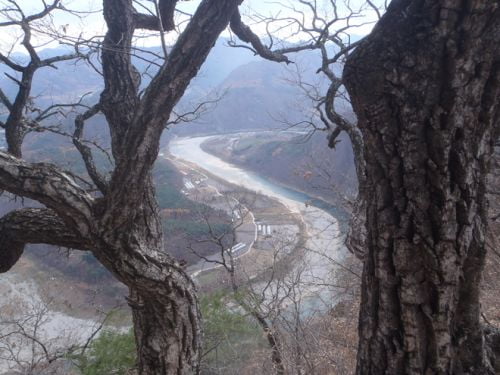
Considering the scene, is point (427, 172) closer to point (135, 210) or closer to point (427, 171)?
point (427, 171)

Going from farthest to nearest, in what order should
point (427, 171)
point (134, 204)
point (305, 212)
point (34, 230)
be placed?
point (305, 212), point (34, 230), point (134, 204), point (427, 171)

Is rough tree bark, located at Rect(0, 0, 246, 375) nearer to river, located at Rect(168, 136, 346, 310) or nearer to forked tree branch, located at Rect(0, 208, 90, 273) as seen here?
forked tree branch, located at Rect(0, 208, 90, 273)

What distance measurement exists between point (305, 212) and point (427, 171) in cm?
1594

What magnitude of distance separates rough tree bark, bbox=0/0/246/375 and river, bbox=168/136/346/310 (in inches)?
249

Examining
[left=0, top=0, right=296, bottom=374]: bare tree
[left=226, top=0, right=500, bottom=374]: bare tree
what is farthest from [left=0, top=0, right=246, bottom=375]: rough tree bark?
→ [left=226, top=0, right=500, bottom=374]: bare tree

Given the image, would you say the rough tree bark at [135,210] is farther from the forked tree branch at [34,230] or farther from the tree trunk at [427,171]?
the tree trunk at [427,171]

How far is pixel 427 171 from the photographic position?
1260 millimetres

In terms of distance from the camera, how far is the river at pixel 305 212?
1107 centimetres

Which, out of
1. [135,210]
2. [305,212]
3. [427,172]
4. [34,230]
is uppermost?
[427,172]

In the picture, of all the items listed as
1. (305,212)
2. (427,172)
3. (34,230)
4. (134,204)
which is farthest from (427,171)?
(305,212)

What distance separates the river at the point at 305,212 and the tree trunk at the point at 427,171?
7.30 m

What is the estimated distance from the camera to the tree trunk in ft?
3.96

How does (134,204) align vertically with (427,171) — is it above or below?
below

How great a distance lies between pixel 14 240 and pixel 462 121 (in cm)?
227
